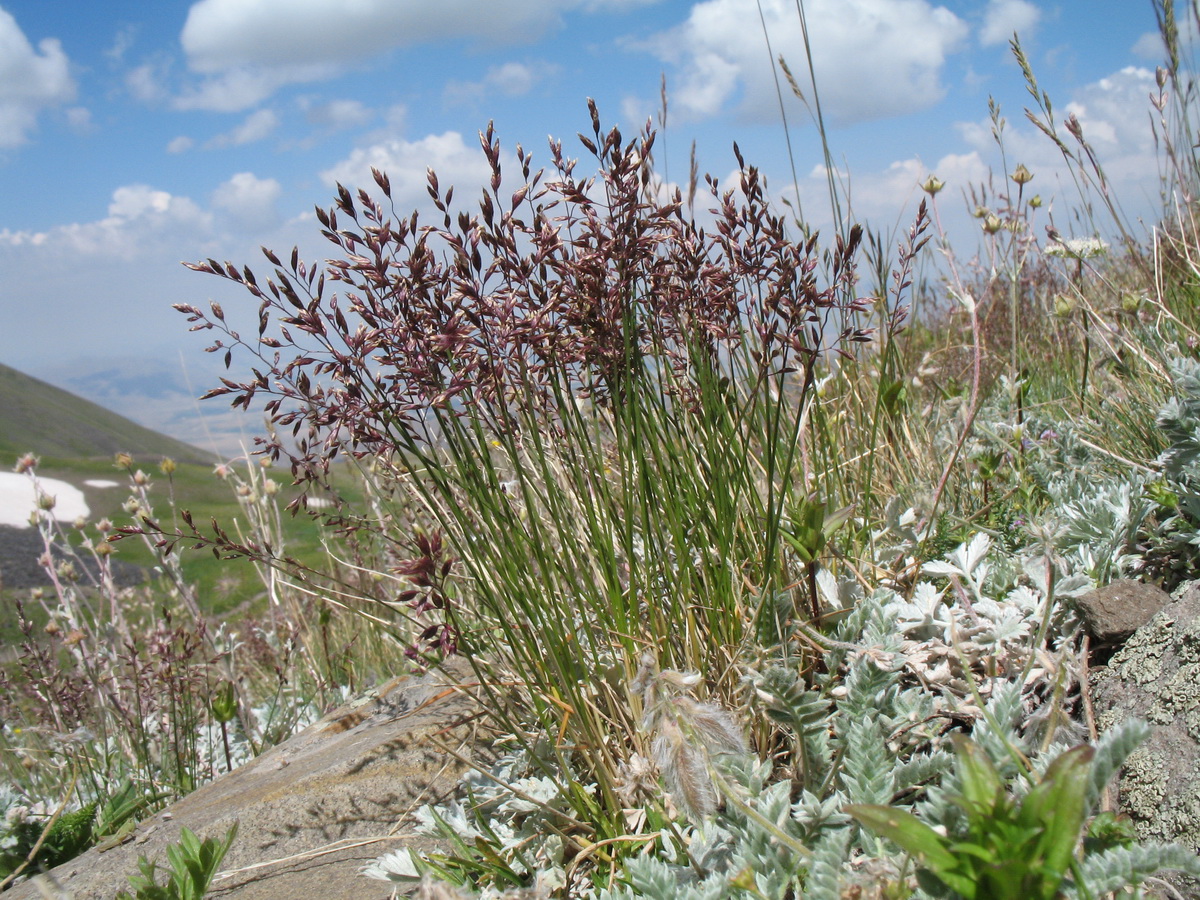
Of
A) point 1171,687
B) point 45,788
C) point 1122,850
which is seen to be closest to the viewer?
point 1122,850

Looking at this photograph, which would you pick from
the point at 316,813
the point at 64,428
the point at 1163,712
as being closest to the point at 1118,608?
the point at 1163,712

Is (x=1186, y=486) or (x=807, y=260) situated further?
(x=1186, y=486)

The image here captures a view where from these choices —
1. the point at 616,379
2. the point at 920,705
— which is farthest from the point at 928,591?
the point at 616,379

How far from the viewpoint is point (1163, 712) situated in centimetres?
142

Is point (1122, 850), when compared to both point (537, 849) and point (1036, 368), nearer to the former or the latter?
point (537, 849)

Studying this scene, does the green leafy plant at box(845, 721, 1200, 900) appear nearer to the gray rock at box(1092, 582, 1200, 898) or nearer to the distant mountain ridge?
the gray rock at box(1092, 582, 1200, 898)

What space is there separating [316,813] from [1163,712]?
1967mm

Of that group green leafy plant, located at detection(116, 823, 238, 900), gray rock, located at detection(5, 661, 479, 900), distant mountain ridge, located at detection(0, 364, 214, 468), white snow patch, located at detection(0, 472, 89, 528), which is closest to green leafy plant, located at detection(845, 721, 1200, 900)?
gray rock, located at detection(5, 661, 479, 900)

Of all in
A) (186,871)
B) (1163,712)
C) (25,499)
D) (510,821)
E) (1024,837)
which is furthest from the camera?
(25,499)

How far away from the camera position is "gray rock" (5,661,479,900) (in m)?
1.87

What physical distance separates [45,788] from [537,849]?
9.70 ft

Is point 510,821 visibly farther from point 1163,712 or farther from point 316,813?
point 1163,712

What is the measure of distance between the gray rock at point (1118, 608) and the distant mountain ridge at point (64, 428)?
50.4 metres

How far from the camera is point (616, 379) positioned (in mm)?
1664
